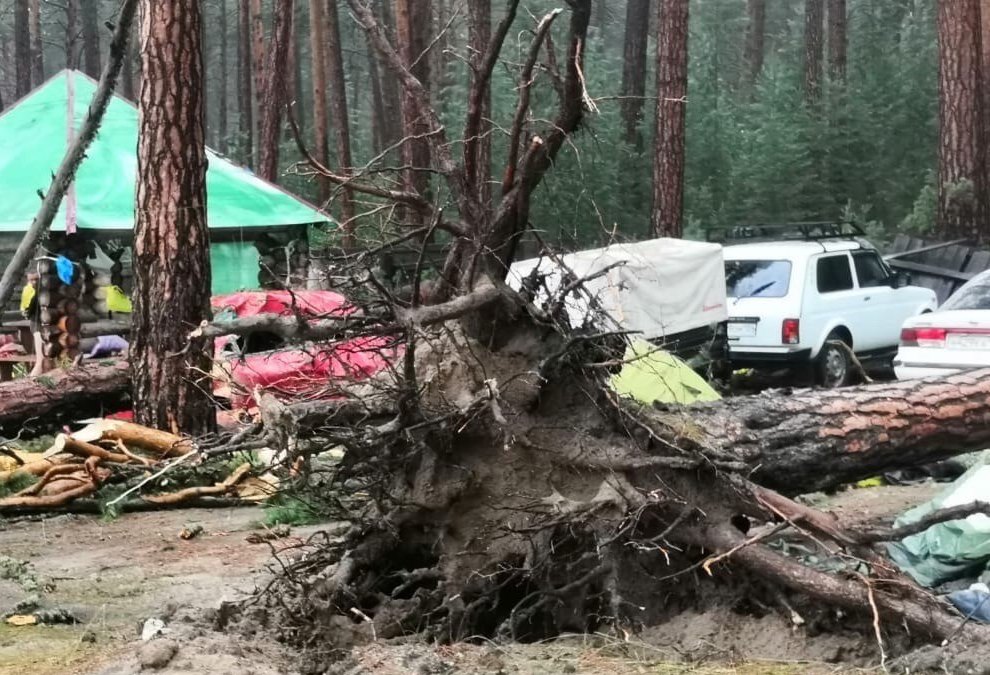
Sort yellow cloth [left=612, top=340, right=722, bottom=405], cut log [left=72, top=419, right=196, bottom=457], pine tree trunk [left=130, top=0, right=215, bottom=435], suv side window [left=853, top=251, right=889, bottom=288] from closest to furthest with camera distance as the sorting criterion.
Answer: cut log [left=72, top=419, right=196, bottom=457] < yellow cloth [left=612, top=340, right=722, bottom=405] < pine tree trunk [left=130, top=0, right=215, bottom=435] < suv side window [left=853, top=251, right=889, bottom=288]

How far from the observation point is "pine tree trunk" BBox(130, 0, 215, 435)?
9.79 meters

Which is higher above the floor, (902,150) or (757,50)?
(757,50)

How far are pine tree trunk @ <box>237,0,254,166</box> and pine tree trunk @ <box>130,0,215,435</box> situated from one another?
2535cm

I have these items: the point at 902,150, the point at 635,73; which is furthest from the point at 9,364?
the point at 902,150

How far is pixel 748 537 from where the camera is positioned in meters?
5.39

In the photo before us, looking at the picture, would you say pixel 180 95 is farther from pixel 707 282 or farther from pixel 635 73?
pixel 635 73

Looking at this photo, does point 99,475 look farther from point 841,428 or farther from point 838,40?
point 838,40

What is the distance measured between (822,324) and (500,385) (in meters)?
10.3

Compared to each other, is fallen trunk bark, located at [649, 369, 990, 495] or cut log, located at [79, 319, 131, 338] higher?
fallen trunk bark, located at [649, 369, 990, 495]

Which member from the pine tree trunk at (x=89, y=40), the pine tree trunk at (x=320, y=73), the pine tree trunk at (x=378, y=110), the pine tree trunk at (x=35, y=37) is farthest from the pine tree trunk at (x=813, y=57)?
the pine tree trunk at (x=35, y=37)

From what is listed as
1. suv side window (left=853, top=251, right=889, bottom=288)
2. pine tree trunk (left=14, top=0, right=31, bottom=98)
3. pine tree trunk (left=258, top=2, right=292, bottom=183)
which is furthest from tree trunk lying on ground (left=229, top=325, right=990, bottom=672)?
pine tree trunk (left=14, top=0, right=31, bottom=98)

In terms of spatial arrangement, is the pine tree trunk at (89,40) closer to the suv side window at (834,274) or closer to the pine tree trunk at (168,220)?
the suv side window at (834,274)

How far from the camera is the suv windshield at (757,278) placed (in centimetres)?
1516

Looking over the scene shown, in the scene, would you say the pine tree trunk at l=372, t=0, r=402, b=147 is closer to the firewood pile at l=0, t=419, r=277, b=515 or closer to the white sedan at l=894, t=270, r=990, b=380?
the white sedan at l=894, t=270, r=990, b=380
